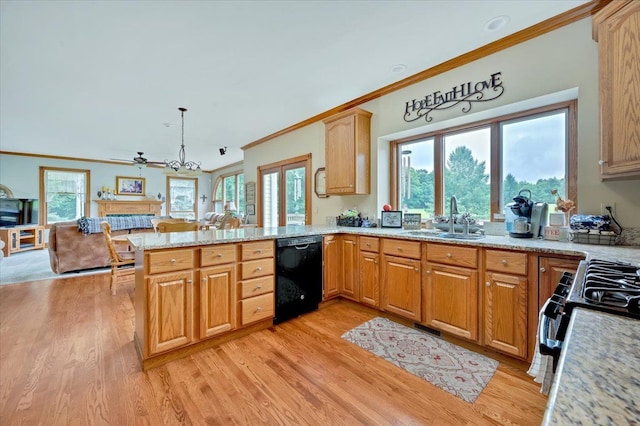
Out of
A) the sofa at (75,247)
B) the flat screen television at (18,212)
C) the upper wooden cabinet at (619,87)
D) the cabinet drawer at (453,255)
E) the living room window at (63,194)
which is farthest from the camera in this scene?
the living room window at (63,194)

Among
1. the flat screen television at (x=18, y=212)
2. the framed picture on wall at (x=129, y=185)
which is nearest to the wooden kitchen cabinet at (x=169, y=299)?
the flat screen television at (x=18, y=212)

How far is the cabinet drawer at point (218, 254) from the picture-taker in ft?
7.12

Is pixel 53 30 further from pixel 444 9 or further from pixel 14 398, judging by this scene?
pixel 444 9

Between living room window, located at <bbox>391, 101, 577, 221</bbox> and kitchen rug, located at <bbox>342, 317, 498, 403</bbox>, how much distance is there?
1400 millimetres

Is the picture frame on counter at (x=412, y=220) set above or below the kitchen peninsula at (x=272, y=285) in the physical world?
above

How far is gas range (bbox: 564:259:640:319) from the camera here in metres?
0.76

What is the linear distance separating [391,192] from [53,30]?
3.73 metres

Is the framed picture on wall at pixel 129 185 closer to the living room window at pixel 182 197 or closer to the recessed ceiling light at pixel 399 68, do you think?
the living room window at pixel 182 197

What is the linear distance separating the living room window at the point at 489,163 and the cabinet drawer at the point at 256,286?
2.00 meters

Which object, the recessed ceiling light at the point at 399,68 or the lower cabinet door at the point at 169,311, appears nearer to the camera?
the lower cabinet door at the point at 169,311

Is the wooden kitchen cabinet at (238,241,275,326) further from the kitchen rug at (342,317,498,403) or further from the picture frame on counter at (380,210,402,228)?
the picture frame on counter at (380,210,402,228)

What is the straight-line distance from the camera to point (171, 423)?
148 centimetres

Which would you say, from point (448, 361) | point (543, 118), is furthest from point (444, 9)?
point (448, 361)

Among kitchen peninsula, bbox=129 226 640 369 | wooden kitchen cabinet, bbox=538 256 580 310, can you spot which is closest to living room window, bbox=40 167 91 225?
kitchen peninsula, bbox=129 226 640 369
